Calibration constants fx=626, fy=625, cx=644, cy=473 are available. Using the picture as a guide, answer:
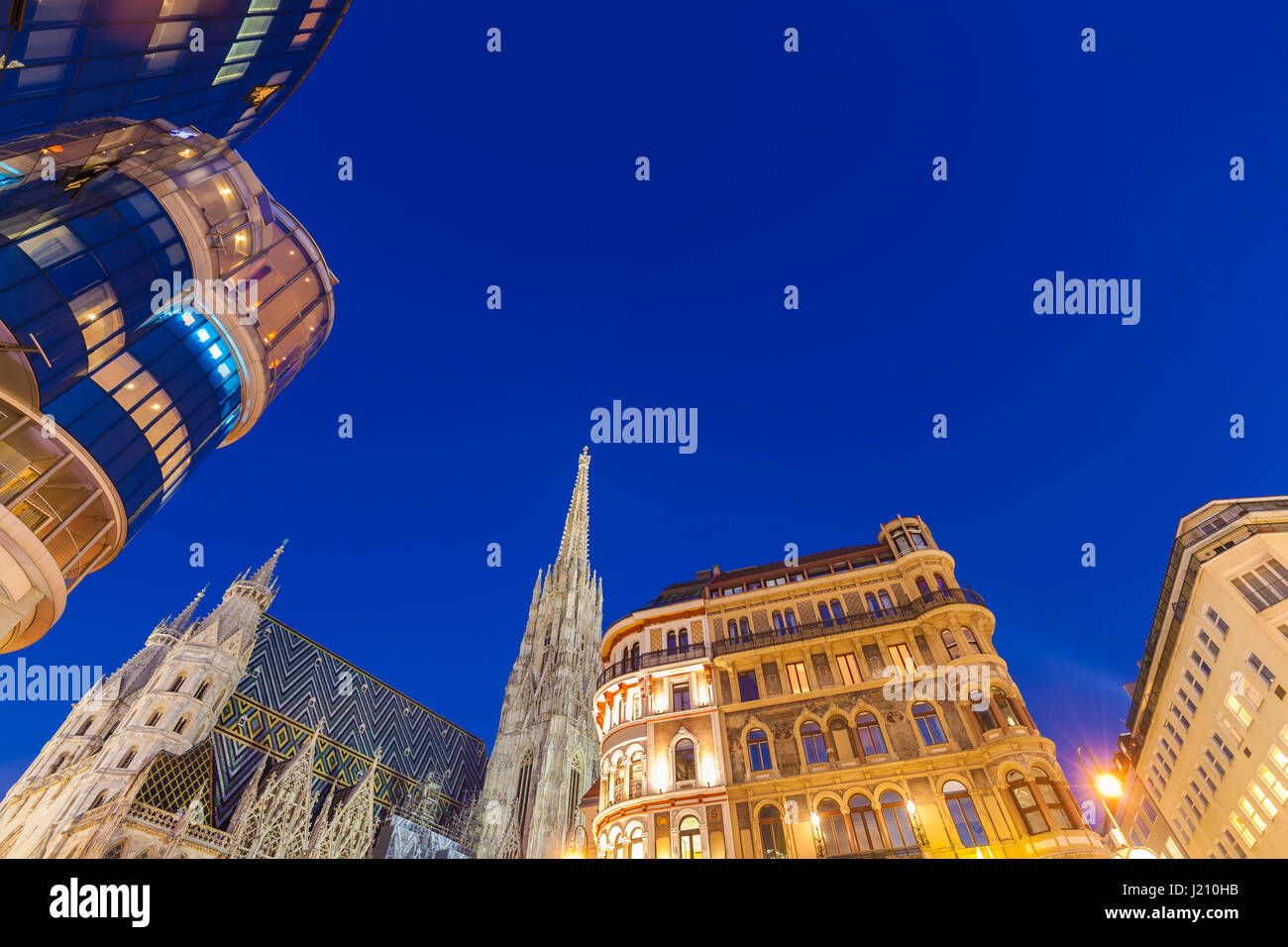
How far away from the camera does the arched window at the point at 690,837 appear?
24062 millimetres

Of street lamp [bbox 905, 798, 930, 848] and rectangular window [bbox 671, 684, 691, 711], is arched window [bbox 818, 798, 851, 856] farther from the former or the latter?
rectangular window [bbox 671, 684, 691, 711]

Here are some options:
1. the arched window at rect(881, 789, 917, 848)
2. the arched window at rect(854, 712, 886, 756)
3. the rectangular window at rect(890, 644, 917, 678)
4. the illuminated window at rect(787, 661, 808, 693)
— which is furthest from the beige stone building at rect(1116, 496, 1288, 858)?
the illuminated window at rect(787, 661, 808, 693)

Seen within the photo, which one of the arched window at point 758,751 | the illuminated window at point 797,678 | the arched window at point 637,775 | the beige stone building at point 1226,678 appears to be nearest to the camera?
the arched window at point 758,751

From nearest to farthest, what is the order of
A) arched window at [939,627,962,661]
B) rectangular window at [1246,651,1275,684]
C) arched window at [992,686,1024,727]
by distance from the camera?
1. arched window at [992,686,1024,727]
2. arched window at [939,627,962,661]
3. rectangular window at [1246,651,1275,684]

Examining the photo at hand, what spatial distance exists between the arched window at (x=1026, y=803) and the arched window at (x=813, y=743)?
654 cm

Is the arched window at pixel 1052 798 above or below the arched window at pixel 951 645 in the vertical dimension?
below

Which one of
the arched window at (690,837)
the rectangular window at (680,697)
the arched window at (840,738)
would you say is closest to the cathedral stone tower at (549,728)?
the rectangular window at (680,697)

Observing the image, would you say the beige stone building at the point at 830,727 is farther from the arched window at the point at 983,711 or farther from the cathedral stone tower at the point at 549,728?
the cathedral stone tower at the point at 549,728

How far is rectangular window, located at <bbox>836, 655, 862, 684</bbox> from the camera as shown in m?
27.3

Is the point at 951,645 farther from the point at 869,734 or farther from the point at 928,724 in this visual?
the point at 869,734

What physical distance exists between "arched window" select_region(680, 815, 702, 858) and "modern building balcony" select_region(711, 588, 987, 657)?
7108 mm

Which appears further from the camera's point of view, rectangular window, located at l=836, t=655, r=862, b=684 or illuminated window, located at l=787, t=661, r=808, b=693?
illuminated window, located at l=787, t=661, r=808, b=693

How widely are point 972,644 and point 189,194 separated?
41832 millimetres

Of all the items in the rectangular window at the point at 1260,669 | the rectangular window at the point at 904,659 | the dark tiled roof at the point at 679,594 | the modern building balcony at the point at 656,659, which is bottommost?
the rectangular window at the point at 904,659
